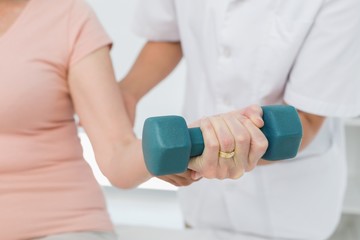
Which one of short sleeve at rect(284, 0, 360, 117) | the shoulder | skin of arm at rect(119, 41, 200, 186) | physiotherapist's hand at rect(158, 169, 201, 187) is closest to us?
physiotherapist's hand at rect(158, 169, 201, 187)

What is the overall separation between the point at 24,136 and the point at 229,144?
53cm

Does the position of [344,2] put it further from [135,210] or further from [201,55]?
[135,210]

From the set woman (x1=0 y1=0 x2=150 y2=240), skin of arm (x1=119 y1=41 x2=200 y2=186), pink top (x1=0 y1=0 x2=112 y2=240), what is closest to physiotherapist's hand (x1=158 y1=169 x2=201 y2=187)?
woman (x1=0 y1=0 x2=150 y2=240)

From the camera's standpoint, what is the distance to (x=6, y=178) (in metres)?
1.05

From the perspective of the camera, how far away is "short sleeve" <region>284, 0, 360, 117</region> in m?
1.00

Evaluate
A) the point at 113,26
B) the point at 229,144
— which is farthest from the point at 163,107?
the point at 229,144

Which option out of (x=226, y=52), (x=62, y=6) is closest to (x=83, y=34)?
(x=62, y=6)

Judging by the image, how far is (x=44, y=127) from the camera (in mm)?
1091

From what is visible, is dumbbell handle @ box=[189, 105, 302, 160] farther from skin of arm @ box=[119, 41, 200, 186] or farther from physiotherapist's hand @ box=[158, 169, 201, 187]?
skin of arm @ box=[119, 41, 200, 186]

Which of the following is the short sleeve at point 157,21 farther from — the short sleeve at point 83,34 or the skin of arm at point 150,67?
the short sleeve at point 83,34

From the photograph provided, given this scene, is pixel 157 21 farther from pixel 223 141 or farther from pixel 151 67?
pixel 223 141

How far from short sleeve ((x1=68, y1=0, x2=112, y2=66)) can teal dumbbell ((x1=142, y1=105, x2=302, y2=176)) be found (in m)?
0.49

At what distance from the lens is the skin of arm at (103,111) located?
1.05 m

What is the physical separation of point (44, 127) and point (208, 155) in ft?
1.71
